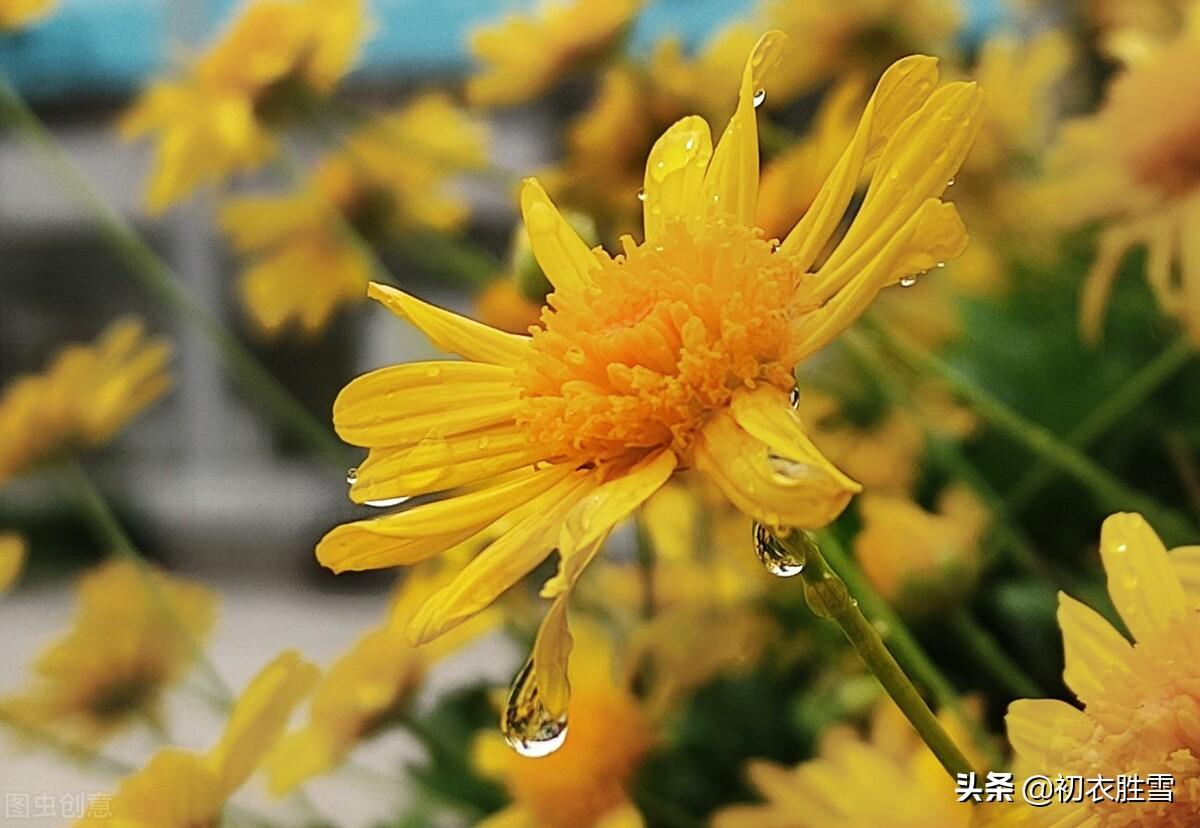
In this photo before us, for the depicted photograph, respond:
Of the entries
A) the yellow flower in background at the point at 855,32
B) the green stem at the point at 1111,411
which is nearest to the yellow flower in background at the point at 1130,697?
the green stem at the point at 1111,411

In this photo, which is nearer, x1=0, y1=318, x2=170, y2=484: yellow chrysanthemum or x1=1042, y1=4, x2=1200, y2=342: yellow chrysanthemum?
x1=1042, y1=4, x2=1200, y2=342: yellow chrysanthemum

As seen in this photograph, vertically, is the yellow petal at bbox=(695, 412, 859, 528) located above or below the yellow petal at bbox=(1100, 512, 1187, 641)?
above

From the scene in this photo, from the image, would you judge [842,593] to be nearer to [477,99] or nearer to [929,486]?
[929,486]

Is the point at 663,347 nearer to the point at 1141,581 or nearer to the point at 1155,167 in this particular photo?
the point at 1141,581

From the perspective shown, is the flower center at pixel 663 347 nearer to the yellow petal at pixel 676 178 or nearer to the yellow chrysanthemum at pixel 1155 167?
the yellow petal at pixel 676 178

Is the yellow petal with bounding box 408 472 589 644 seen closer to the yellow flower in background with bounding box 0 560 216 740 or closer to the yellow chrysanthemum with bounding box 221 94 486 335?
the yellow flower in background with bounding box 0 560 216 740

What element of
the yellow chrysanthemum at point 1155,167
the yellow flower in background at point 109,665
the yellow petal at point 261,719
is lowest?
the yellow petal at point 261,719

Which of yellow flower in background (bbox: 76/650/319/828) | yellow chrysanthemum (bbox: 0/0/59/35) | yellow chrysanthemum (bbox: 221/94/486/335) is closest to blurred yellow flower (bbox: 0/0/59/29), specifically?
yellow chrysanthemum (bbox: 0/0/59/35)

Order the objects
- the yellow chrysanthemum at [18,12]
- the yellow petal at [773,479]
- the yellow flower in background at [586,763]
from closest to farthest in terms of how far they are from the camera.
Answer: the yellow petal at [773,479] < the yellow flower in background at [586,763] < the yellow chrysanthemum at [18,12]

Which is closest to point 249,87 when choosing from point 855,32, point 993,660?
point 855,32
